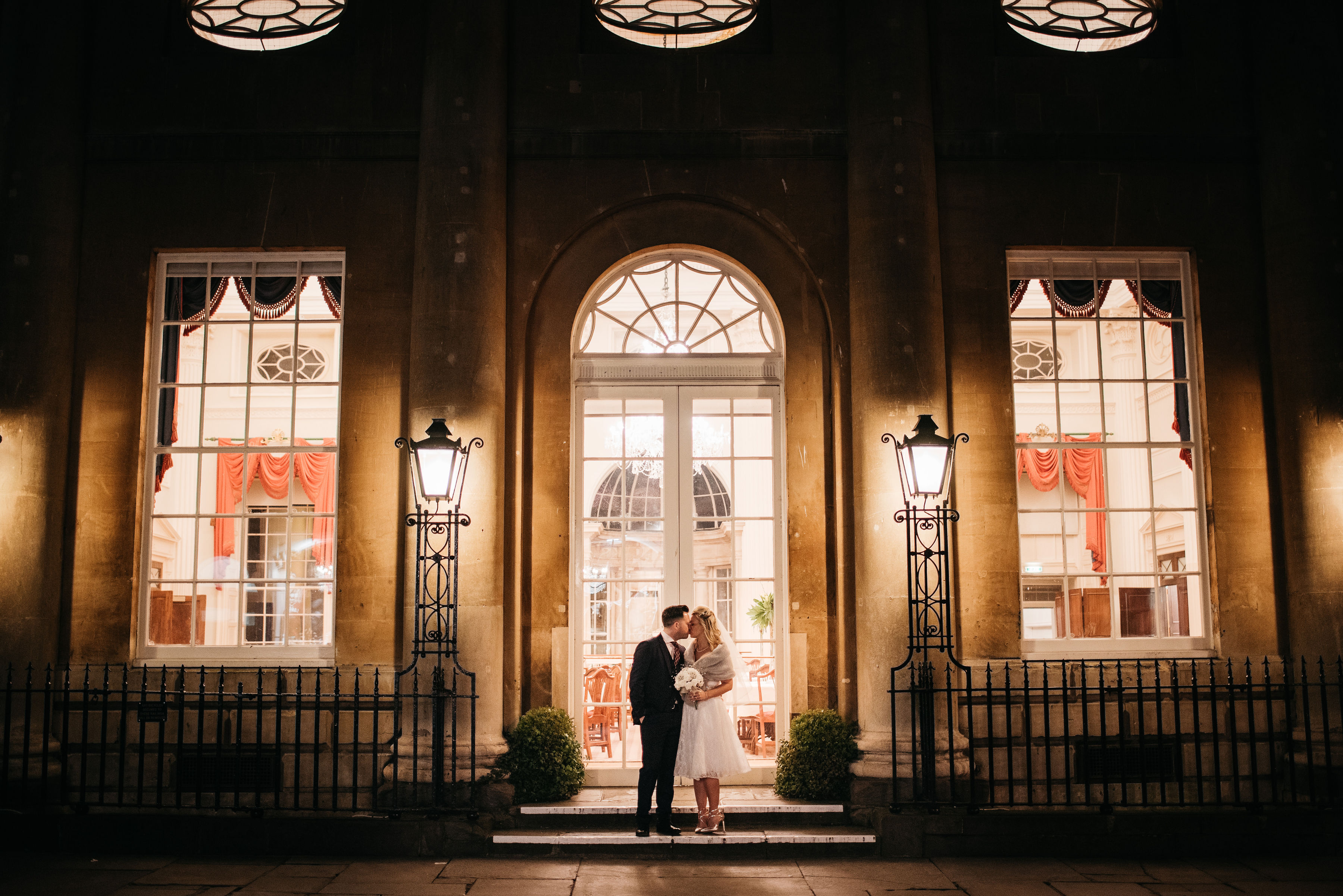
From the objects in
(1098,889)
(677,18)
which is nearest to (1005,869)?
(1098,889)

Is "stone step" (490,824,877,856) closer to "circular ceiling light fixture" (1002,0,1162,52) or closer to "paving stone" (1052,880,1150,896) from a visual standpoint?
"paving stone" (1052,880,1150,896)

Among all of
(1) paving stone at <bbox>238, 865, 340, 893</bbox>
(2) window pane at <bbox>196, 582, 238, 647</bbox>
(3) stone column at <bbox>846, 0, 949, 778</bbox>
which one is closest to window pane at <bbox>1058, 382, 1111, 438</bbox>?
(3) stone column at <bbox>846, 0, 949, 778</bbox>

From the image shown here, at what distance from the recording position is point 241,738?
865cm

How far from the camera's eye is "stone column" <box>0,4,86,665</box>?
8.71 metres

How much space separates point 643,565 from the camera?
940cm

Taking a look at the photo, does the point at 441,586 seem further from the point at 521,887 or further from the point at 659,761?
the point at 521,887

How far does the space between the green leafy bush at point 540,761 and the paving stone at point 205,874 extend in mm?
1855

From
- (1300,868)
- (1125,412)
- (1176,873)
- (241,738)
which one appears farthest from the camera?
(1125,412)

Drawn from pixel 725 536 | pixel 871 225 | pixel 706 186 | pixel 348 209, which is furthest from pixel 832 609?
pixel 348 209

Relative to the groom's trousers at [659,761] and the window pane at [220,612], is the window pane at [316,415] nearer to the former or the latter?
the window pane at [220,612]

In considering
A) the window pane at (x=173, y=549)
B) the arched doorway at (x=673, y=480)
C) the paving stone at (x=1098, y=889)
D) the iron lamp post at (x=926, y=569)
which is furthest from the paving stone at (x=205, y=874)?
the paving stone at (x=1098, y=889)

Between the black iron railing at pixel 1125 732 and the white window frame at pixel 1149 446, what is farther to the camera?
the white window frame at pixel 1149 446

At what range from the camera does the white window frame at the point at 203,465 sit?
9000 millimetres

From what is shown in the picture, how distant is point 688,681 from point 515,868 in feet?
5.57
